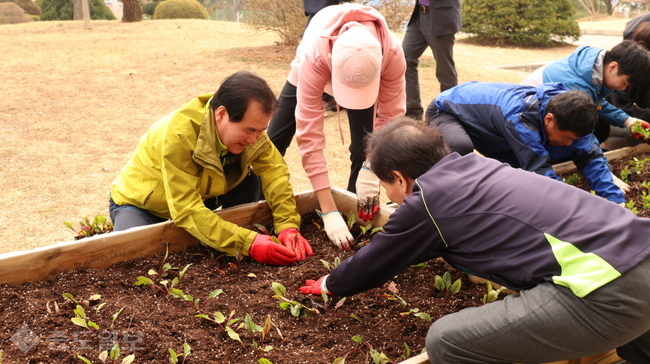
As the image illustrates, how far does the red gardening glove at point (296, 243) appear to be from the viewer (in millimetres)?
3018

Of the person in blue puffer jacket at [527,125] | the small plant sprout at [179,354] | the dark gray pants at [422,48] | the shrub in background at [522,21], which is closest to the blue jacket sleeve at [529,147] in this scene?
the person in blue puffer jacket at [527,125]

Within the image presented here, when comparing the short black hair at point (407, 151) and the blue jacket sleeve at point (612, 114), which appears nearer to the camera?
the short black hair at point (407, 151)

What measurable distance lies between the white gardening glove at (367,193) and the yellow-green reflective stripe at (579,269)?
140 cm

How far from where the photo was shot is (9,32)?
12.1 meters

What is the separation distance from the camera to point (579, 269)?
73.9 inches

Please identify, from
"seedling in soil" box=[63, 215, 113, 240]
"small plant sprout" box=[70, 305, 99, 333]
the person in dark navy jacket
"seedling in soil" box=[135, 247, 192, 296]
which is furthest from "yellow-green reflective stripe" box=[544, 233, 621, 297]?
"seedling in soil" box=[63, 215, 113, 240]

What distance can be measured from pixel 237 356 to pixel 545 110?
2.38 meters

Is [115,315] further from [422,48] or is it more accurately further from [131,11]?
[131,11]

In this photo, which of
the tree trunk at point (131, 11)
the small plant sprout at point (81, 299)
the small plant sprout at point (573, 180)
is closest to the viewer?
the small plant sprout at point (81, 299)

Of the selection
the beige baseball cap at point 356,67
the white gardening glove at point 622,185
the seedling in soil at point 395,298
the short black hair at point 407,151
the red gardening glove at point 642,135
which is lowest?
the white gardening glove at point 622,185

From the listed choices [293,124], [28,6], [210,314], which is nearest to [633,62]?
[293,124]

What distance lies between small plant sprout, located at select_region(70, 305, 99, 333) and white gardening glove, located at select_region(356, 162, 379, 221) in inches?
59.2

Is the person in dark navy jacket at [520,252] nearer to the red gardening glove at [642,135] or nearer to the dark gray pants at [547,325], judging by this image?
the dark gray pants at [547,325]

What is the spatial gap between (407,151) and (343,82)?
2.72 ft
